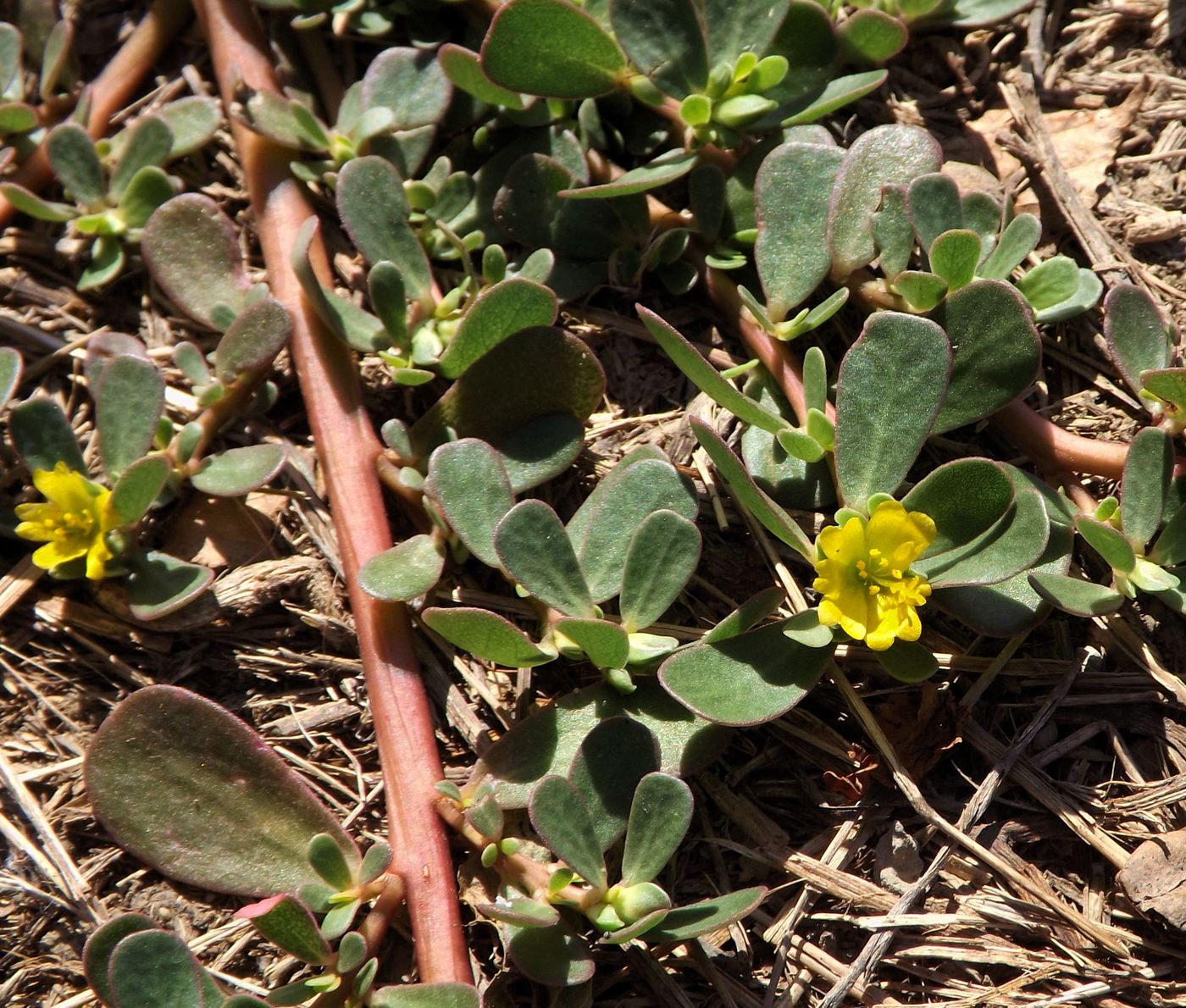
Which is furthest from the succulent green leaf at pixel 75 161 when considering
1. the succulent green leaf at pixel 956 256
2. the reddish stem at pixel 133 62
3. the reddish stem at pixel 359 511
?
the succulent green leaf at pixel 956 256

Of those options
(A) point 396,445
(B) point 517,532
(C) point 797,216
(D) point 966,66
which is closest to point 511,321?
(A) point 396,445

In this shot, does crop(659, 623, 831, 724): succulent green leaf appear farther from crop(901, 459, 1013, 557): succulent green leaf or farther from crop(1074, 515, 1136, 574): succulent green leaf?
crop(1074, 515, 1136, 574): succulent green leaf

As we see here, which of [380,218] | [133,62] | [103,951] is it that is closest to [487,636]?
[103,951]

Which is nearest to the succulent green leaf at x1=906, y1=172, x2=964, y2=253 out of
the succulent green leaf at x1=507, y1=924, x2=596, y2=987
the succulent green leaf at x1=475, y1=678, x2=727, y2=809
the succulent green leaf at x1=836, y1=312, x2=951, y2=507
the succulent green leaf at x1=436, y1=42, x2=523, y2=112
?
the succulent green leaf at x1=836, y1=312, x2=951, y2=507

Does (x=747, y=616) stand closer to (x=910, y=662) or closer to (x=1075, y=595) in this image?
(x=910, y=662)

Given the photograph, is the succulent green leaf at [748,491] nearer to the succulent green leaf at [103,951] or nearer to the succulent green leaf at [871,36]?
the succulent green leaf at [871,36]
